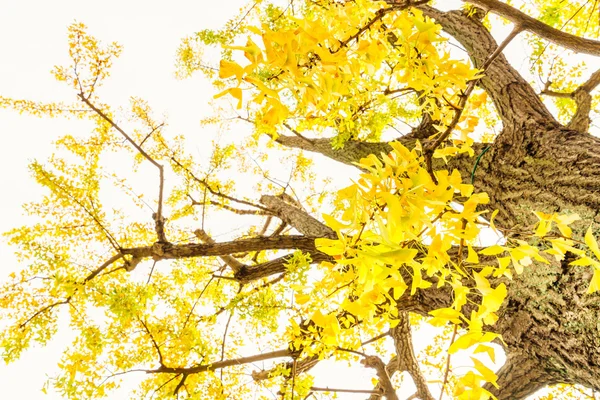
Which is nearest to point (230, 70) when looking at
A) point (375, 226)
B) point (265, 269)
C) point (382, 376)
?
point (375, 226)

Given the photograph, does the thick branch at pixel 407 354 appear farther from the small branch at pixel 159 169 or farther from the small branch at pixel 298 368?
the small branch at pixel 159 169

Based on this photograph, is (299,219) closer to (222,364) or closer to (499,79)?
(222,364)

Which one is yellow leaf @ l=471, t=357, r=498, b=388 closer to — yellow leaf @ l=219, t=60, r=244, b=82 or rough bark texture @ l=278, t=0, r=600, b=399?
yellow leaf @ l=219, t=60, r=244, b=82

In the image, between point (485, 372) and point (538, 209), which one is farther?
point (538, 209)

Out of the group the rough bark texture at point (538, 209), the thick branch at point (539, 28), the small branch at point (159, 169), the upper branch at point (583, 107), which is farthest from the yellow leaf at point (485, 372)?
the upper branch at point (583, 107)

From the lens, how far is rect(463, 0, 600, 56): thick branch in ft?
5.35

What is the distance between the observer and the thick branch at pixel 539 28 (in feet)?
5.35

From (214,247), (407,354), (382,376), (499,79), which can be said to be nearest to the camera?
(499,79)

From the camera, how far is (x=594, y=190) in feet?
5.58

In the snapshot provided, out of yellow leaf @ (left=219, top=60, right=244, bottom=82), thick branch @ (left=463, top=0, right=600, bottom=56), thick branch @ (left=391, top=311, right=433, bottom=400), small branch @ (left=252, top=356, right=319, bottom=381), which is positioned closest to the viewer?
yellow leaf @ (left=219, top=60, right=244, bottom=82)

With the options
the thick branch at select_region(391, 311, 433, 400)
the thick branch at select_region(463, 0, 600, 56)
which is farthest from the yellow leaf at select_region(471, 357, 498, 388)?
the thick branch at select_region(391, 311, 433, 400)

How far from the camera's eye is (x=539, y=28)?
6.02ft

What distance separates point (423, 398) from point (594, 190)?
2.63m

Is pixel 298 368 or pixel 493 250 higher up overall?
pixel 298 368
